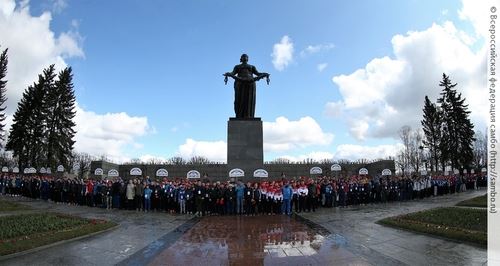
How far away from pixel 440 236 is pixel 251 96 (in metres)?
17.2

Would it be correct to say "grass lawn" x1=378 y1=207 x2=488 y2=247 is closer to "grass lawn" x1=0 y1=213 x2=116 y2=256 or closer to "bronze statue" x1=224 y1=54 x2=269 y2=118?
"grass lawn" x1=0 y1=213 x2=116 y2=256

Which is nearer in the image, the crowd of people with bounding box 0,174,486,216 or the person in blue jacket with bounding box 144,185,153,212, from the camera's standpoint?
the crowd of people with bounding box 0,174,486,216

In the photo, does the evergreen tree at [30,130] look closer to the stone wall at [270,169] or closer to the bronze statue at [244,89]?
the stone wall at [270,169]

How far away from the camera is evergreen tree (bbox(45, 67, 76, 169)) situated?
177 feet

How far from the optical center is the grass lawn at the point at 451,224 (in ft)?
37.7

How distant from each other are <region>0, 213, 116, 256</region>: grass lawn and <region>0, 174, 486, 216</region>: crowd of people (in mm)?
6391

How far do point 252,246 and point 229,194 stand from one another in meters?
9.69

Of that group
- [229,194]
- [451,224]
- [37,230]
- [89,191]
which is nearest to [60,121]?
[89,191]

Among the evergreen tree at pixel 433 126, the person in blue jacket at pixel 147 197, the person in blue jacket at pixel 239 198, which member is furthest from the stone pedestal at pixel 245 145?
the evergreen tree at pixel 433 126

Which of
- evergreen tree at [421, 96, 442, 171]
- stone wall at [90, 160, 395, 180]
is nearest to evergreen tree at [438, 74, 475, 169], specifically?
evergreen tree at [421, 96, 442, 171]

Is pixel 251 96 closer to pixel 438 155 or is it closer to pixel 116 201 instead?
pixel 116 201

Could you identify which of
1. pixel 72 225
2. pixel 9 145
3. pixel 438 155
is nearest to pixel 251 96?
pixel 72 225

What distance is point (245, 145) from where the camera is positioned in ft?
87.2

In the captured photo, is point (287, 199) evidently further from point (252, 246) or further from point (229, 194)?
point (252, 246)
